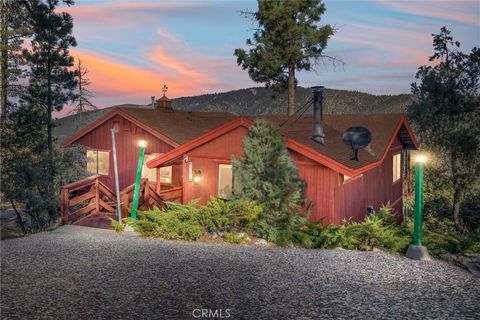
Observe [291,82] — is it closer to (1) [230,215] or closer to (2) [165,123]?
(2) [165,123]

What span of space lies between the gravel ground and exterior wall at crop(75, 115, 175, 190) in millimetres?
12264

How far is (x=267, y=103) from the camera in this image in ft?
366

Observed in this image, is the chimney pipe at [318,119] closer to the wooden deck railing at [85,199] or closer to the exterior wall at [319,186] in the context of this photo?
the exterior wall at [319,186]

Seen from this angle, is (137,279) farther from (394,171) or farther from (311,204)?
(394,171)

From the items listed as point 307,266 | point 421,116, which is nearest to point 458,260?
point 307,266

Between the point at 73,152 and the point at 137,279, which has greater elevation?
the point at 73,152

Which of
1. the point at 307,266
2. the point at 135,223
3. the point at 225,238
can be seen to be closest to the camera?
the point at 307,266

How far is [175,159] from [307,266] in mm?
10365

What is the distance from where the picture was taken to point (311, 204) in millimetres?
15328

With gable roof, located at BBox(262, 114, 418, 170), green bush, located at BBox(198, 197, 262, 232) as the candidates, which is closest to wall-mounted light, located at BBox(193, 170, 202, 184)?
gable roof, located at BBox(262, 114, 418, 170)

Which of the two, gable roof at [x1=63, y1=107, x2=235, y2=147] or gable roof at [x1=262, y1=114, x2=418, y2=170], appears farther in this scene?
gable roof at [x1=63, y1=107, x2=235, y2=147]

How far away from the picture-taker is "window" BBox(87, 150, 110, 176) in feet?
84.5

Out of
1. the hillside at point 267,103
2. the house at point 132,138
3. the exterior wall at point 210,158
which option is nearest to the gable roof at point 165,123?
the house at point 132,138

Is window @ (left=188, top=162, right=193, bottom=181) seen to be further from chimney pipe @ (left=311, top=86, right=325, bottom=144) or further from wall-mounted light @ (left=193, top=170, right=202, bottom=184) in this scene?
chimney pipe @ (left=311, top=86, right=325, bottom=144)
